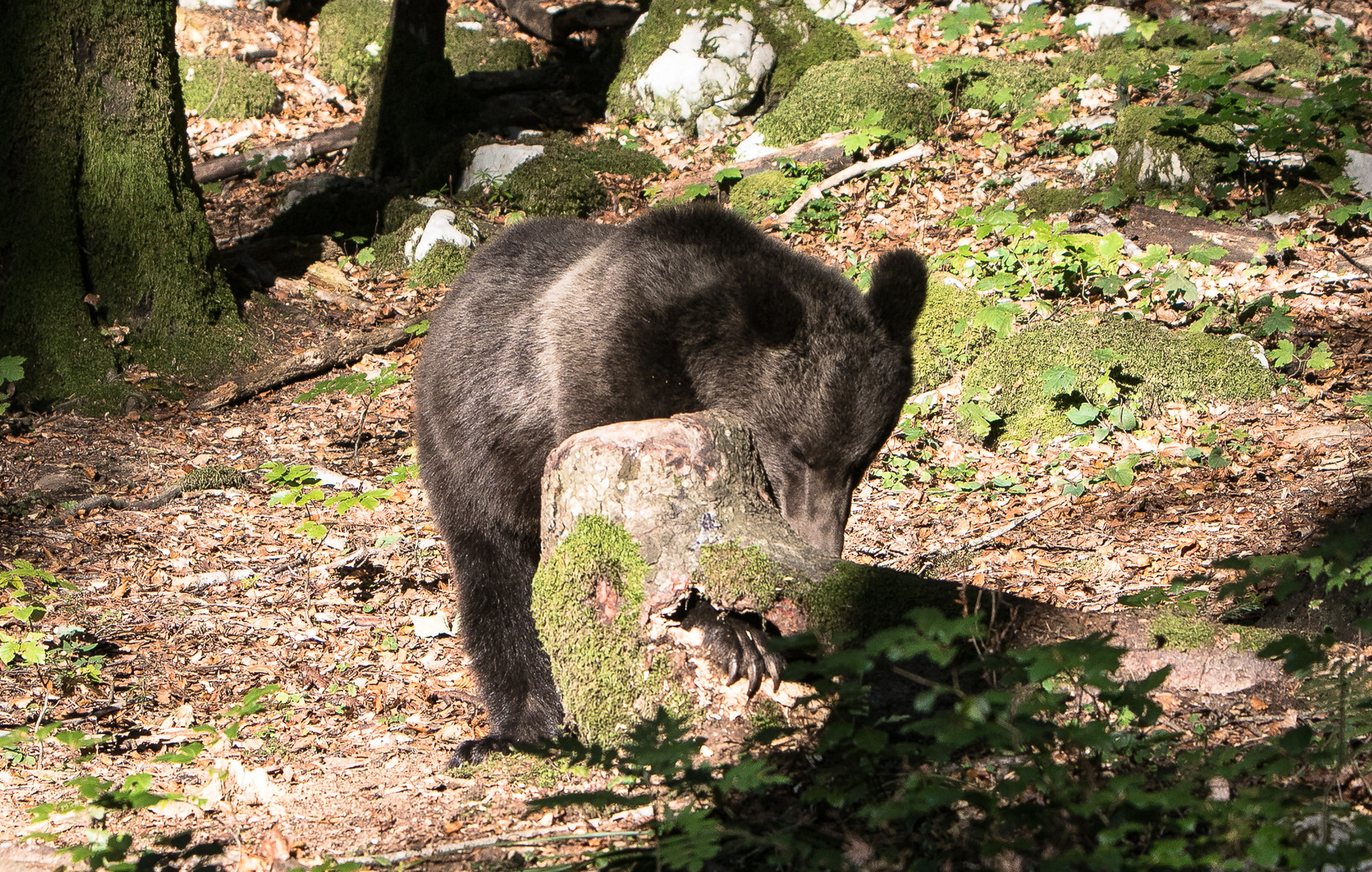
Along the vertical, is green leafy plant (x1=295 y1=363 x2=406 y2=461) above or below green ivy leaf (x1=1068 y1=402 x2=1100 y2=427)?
below

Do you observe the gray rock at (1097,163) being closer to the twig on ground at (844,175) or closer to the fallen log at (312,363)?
the twig on ground at (844,175)

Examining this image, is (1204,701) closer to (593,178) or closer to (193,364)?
(193,364)

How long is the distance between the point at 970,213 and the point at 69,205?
6945 millimetres

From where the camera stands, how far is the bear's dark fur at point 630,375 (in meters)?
4.04

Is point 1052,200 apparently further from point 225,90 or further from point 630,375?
point 225,90

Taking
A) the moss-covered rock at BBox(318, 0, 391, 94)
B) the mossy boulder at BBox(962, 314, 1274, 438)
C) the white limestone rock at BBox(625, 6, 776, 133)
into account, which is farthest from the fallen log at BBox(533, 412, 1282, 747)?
the moss-covered rock at BBox(318, 0, 391, 94)

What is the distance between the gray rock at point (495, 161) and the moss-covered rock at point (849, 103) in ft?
8.29

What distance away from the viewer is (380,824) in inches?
122

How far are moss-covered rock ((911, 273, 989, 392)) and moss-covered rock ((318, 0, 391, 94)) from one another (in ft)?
31.2

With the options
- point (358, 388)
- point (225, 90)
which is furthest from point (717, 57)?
point (358, 388)

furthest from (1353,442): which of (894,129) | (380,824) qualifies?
(894,129)

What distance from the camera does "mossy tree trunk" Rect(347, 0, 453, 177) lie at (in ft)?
37.3

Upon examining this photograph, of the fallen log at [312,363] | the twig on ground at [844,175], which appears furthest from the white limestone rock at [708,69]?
the fallen log at [312,363]

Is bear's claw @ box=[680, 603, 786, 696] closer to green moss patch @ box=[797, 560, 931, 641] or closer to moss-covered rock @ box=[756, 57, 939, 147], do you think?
green moss patch @ box=[797, 560, 931, 641]
